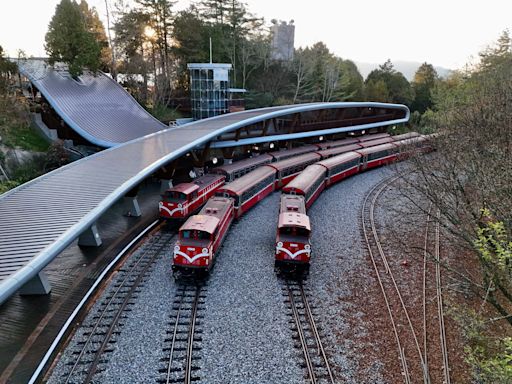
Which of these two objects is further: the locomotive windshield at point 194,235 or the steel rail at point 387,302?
the locomotive windshield at point 194,235

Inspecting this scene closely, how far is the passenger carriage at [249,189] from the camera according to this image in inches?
727

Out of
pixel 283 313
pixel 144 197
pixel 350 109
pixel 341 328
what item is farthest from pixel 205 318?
pixel 350 109

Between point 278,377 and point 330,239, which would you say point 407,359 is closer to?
point 278,377

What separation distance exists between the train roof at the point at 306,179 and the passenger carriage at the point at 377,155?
740cm

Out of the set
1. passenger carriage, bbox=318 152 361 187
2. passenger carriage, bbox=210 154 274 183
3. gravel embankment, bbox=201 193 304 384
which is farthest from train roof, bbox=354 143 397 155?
gravel embankment, bbox=201 193 304 384

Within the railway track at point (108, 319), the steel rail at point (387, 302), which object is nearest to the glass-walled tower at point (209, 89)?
the steel rail at point (387, 302)

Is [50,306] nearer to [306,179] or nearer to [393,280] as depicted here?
[393,280]

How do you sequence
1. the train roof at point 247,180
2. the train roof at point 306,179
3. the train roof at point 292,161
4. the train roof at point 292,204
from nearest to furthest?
the train roof at point 292,204 → the train roof at point 247,180 → the train roof at point 306,179 → the train roof at point 292,161

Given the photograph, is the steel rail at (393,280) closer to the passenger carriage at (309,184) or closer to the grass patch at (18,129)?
the passenger carriage at (309,184)

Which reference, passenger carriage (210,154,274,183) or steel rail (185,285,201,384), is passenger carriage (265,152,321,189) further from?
steel rail (185,285,201,384)

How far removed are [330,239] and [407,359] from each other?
7.89 meters

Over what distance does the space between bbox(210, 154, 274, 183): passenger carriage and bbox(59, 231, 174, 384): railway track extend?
26.0ft

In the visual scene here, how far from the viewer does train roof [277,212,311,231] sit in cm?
1404

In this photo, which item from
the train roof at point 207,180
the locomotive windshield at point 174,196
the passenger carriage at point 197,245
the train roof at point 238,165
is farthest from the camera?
the train roof at point 238,165
